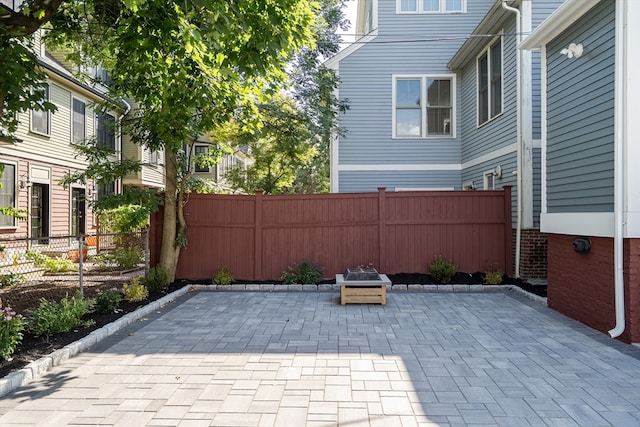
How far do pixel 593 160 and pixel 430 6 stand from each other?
333 inches

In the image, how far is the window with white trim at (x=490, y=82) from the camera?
9.72 m

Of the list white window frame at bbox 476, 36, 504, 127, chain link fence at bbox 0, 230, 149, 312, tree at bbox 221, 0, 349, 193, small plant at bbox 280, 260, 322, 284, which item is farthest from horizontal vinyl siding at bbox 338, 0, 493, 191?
chain link fence at bbox 0, 230, 149, 312

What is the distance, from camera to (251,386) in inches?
145

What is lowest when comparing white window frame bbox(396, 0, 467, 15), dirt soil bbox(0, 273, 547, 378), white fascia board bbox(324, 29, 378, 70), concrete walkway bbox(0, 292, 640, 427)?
concrete walkway bbox(0, 292, 640, 427)

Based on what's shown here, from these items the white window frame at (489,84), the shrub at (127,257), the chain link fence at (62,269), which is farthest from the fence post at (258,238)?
the white window frame at (489,84)

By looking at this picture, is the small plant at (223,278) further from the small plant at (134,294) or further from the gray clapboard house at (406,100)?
the gray clapboard house at (406,100)

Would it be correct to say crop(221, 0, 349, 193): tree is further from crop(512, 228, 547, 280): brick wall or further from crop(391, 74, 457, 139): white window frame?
crop(512, 228, 547, 280): brick wall

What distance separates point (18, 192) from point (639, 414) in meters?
13.7

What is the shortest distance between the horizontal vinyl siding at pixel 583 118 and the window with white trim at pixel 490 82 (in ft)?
10.4

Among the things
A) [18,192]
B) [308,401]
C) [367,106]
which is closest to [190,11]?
[308,401]

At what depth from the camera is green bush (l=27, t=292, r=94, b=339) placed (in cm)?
487

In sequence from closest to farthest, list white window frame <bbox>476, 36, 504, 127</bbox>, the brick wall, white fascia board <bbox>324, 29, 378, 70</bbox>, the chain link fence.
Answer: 1. the chain link fence
2. the brick wall
3. white window frame <bbox>476, 36, 504, 127</bbox>
4. white fascia board <bbox>324, 29, 378, 70</bbox>

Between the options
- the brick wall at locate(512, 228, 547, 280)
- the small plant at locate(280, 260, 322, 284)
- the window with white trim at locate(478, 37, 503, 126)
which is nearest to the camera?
the brick wall at locate(512, 228, 547, 280)

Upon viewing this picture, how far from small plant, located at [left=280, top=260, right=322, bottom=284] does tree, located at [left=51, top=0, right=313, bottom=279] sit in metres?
2.40
